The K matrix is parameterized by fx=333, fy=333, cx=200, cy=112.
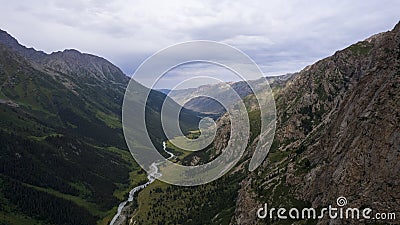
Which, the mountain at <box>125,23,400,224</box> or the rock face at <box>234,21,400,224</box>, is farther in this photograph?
the mountain at <box>125,23,400,224</box>

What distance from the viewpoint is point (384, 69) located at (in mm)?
86750

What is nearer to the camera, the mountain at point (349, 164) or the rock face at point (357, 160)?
the rock face at point (357, 160)

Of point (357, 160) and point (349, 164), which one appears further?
point (349, 164)

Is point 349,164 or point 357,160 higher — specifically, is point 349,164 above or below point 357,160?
below

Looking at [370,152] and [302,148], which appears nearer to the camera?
[370,152]

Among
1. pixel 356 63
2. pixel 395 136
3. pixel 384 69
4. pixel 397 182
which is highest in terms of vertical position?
pixel 356 63

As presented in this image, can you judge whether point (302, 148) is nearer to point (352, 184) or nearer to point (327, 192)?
point (327, 192)

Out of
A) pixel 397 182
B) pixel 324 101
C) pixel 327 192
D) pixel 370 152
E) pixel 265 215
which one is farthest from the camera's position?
pixel 324 101

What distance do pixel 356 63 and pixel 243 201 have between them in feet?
383

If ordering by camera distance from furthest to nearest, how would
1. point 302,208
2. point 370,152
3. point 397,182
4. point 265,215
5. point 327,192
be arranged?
1. point 265,215
2. point 302,208
3. point 327,192
4. point 370,152
5. point 397,182

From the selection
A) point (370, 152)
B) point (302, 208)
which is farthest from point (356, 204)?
point (302, 208)

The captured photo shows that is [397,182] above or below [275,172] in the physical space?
above

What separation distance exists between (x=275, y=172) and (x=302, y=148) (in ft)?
48.6

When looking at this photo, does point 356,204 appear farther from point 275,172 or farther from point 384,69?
point 275,172
